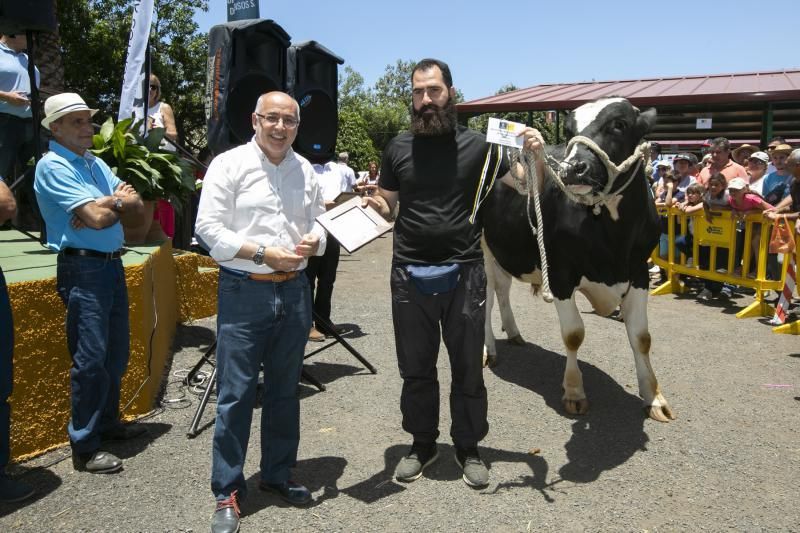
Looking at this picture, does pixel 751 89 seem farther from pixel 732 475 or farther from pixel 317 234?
pixel 317 234

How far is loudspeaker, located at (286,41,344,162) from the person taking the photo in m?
4.92

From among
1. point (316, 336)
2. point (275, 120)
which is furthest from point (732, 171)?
point (275, 120)

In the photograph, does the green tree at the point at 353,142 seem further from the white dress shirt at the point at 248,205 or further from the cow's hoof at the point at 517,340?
the white dress shirt at the point at 248,205

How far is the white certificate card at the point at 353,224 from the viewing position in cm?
319

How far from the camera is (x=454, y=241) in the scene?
3283 millimetres

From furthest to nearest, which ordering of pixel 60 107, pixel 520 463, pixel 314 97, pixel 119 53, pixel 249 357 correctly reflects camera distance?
pixel 119 53
pixel 314 97
pixel 520 463
pixel 60 107
pixel 249 357

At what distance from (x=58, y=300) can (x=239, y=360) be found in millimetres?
1477

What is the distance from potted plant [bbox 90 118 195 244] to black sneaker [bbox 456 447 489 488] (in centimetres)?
302

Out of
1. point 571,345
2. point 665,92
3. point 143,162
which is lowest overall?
point 571,345

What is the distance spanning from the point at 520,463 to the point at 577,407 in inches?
37.9

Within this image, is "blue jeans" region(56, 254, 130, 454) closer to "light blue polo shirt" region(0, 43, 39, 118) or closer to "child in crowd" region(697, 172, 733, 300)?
"light blue polo shirt" region(0, 43, 39, 118)

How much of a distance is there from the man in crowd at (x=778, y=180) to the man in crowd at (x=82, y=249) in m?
7.57

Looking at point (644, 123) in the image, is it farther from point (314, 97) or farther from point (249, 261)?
point (249, 261)

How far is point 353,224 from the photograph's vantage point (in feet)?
10.9
